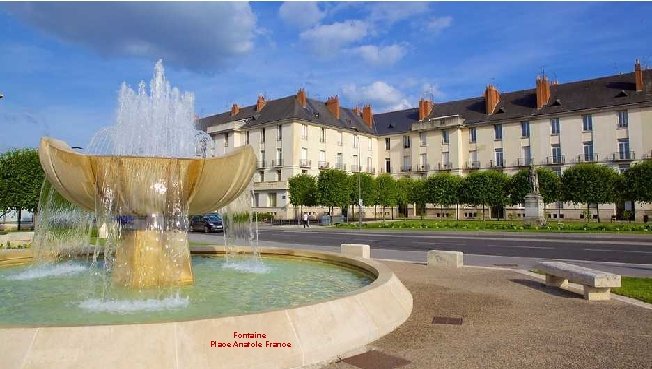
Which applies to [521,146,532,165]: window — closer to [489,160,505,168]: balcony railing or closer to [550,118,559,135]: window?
[489,160,505,168]: balcony railing

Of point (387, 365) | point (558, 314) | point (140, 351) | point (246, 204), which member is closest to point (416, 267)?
point (246, 204)

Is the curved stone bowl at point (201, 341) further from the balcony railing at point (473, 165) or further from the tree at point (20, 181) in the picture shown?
the balcony railing at point (473, 165)

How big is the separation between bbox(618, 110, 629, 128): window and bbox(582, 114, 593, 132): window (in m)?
2.83

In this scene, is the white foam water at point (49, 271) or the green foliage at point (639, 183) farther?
the green foliage at point (639, 183)

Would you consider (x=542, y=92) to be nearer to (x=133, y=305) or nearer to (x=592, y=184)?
(x=592, y=184)

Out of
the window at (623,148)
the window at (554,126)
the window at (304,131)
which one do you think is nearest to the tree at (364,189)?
the window at (304,131)

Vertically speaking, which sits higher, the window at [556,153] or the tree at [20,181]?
the window at [556,153]

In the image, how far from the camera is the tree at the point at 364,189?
53344mm

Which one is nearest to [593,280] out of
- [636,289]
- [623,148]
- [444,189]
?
[636,289]

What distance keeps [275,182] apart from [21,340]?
5638 centimetres

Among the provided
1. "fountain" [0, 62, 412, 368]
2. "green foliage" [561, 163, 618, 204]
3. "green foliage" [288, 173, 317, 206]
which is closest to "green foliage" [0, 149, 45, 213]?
"fountain" [0, 62, 412, 368]

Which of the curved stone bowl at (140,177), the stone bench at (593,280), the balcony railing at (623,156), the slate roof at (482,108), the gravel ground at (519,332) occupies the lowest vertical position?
the gravel ground at (519,332)

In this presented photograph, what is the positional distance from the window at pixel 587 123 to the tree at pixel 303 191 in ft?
108

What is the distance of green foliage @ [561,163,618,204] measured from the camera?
45094 mm
